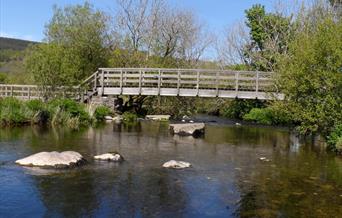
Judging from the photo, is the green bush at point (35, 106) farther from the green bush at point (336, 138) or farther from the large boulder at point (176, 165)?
the green bush at point (336, 138)

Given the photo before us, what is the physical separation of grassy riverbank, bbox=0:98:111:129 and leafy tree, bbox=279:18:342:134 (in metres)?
13.6

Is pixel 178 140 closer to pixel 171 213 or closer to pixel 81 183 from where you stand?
pixel 81 183

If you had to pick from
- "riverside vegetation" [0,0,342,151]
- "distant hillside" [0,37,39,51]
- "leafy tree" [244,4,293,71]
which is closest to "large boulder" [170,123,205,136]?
"riverside vegetation" [0,0,342,151]

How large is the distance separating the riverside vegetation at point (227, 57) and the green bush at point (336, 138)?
67 mm

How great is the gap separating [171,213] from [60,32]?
3723 centimetres

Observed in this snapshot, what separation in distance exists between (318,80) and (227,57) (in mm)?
38445

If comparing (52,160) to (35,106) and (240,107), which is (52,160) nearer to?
(35,106)

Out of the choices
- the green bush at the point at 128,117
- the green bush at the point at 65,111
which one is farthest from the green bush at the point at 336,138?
the green bush at the point at 128,117

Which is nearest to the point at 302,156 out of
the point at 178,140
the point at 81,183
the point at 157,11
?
the point at 178,140

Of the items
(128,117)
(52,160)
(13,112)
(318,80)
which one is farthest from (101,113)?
(52,160)

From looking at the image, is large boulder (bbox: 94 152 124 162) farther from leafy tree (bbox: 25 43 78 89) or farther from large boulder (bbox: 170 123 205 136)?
leafy tree (bbox: 25 43 78 89)

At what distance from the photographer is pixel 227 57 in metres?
61.3

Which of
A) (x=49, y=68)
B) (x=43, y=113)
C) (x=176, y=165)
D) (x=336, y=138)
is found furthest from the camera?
(x=49, y=68)

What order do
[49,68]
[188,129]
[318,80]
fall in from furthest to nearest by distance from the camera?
[49,68]
[188,129]
[318,80]
